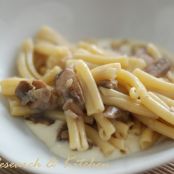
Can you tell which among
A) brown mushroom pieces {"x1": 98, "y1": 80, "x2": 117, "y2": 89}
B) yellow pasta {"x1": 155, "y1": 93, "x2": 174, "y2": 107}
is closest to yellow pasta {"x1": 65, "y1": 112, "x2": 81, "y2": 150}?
brown mushroom pieces {"x1": 98, "y1": 80, "x2": 117, "y2": 89}

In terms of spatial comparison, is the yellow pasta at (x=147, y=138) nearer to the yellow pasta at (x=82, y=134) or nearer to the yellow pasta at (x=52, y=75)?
the yellow pasta at (x=82, y=134)

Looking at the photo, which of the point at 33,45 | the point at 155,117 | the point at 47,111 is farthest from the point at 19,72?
the point at 155,117

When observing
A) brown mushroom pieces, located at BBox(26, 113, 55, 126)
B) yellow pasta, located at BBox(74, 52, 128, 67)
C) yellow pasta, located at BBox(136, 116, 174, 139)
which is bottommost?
brown mushroom pieces, located at BBox(26, 113, 55, 126)

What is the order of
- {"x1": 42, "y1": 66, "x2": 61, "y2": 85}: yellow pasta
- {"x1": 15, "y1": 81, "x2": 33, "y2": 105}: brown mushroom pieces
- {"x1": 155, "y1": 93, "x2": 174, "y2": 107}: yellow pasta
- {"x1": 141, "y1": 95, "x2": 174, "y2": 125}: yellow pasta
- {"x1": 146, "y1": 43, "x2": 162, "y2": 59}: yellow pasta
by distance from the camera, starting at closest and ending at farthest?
{"x1": 141, "y1": 95, "x2": 174, "y2": 125}: yellow pasta
{"x1": 155, "y1": 93, "x2": 174, "y2": 107}: yellow pasta
{"x1": 15, "y1": 81, "x2": 33, "y2": 105}: brown mushroom pieces
{"x1": 42, "y1": 66, "x2": 61, "y2": 85}: yellow pasta
{"x1": 146, "y1": 43, "x2": 162, "y2": 59}: yellow pasta

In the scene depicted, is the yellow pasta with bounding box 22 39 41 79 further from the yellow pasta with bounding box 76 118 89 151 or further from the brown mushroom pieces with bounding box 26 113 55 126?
the yellow pasta with bounding box 76 118 89 151

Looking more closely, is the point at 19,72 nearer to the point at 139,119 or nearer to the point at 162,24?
the point at 139,119

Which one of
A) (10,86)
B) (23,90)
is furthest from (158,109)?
(10,86)

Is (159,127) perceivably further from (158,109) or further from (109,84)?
(109,84)
